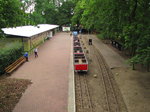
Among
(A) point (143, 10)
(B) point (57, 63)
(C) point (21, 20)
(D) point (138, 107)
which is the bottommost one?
(D) point (138, 107)

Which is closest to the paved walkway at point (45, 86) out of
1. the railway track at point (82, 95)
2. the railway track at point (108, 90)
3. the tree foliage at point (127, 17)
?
the railway track at point (82, 95)

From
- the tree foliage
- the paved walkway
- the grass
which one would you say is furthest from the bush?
the tree foliage

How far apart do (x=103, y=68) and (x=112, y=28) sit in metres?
5.04

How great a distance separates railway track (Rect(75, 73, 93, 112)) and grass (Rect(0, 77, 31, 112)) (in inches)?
148

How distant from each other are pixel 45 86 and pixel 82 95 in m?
2.86

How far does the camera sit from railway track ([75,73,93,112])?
9.68 m

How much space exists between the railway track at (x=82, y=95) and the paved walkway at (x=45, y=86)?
0.83 metres

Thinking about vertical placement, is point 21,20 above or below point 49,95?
above

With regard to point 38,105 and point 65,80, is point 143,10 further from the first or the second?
point 38,105

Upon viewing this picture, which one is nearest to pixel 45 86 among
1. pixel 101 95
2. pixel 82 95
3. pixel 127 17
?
pixel 82 95

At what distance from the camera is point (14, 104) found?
9562mm

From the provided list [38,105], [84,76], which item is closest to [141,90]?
[84,76]

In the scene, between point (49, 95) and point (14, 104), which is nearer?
point (14, 104)

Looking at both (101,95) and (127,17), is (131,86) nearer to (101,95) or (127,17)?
(101,95)
